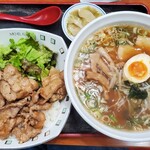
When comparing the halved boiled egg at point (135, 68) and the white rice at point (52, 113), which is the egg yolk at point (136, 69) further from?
the white rice at point (52, 113)

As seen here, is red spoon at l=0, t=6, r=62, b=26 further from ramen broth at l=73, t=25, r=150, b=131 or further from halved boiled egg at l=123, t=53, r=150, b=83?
halved boiled egg at l=123, t=53, r=150, b=83

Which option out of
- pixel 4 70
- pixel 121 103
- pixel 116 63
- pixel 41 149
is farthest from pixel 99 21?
pixel 41 149

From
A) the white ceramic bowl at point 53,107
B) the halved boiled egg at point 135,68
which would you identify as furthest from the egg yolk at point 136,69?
the white ceramic bowl at point 53,107

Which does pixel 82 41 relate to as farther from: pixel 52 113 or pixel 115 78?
pixel 52 113

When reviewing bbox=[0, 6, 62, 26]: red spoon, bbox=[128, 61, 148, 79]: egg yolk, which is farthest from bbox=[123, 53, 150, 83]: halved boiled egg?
bbox=[0, 6, 62, 26]: red spoon

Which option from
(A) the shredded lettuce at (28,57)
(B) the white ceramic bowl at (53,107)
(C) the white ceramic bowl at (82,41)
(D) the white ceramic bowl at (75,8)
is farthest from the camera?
(D) the white ceramic bowl at (75,8)
